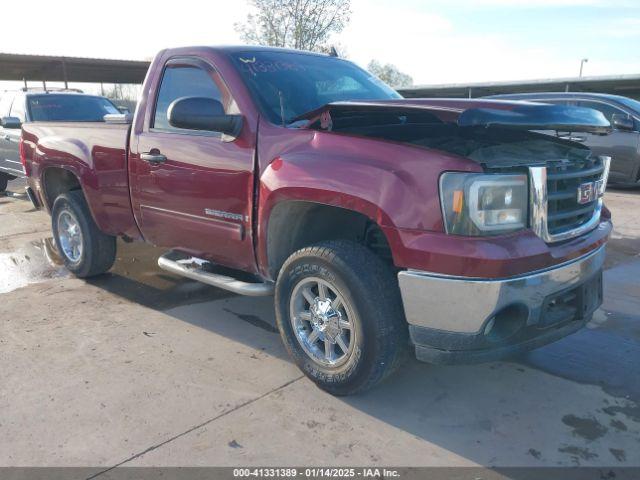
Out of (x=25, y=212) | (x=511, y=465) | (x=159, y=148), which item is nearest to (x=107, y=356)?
(x=159, y=148)

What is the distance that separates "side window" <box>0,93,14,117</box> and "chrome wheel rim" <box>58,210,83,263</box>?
17.4ft

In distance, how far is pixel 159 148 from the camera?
3.96 metres

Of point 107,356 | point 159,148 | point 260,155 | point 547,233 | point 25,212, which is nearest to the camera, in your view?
point 547,233

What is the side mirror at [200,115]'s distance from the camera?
325cm

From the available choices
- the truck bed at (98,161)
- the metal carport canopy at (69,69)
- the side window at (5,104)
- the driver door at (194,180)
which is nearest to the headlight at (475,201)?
the driver door at (194,180)

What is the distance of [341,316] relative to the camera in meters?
3.08

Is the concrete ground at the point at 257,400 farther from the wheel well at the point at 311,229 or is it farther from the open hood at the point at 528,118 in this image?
the open hood at the point at 528,118

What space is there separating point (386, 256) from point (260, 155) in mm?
962

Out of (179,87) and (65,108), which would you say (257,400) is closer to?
(179,87)

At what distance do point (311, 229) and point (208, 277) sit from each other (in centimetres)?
86

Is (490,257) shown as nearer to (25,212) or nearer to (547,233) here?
(547,233)

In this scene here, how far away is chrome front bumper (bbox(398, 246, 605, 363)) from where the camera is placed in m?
2.54

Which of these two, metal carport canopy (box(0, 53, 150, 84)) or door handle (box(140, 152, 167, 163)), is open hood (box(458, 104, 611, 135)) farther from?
metal carport canopy (box(0, 53, 150, 84))

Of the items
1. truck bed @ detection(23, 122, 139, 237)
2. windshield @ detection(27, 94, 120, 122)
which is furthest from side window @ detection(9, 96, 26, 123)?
truck bed @ detection(23, 122, 139, 237)
